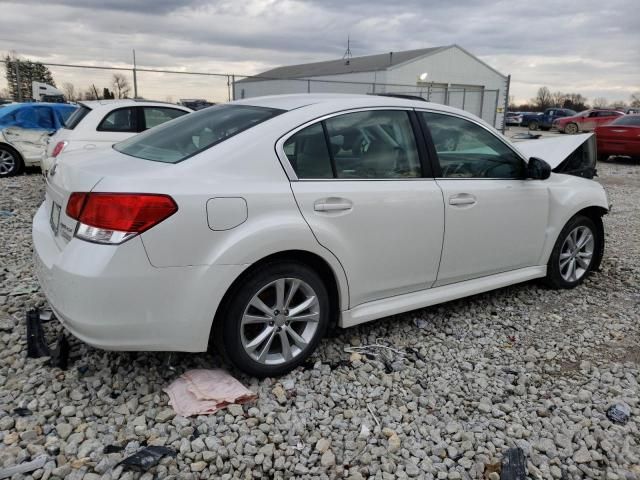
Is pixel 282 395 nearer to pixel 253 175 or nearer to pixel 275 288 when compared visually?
pixel 275 288

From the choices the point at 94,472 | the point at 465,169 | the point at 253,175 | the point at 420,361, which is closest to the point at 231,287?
the point at 253,175

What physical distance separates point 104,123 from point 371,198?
6.71m

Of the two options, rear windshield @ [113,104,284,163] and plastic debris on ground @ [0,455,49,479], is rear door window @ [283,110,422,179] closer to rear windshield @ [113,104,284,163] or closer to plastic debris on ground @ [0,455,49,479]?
rear windshield @ [113,104,284,163]

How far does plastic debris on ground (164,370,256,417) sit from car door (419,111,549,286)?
5.31 feet

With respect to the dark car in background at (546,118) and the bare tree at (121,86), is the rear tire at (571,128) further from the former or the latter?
the bare tree at (121,86)

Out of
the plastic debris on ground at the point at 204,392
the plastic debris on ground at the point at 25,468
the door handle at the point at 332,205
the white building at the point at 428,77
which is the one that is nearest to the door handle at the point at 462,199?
the door handle at the point at 332,205

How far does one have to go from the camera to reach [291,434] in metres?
2.66

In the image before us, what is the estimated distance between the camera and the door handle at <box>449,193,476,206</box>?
359 cm

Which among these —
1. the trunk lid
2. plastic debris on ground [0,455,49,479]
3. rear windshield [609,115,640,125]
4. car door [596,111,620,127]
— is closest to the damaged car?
the trunk lid

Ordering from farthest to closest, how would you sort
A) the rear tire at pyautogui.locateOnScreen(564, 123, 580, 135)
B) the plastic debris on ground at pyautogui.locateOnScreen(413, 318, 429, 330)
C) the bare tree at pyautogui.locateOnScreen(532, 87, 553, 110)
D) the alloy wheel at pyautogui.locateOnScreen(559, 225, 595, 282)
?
the bare tree at pyautogui.locateOnScreen(532, 87, 553, 110)
the rear tire at pyautogui.locateOnScreen(564, 123, 580, 135)
the alloy wheel at pyautogui.locateOnScreen(559, 225, 595, 282)
the plastic debris on ground at pyautogui.locateOnScreen(413, 318, 429, 330)

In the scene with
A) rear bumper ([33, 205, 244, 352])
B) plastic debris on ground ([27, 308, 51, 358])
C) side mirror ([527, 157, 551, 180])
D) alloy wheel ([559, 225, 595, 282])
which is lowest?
plastic debris on ground ([27, 308, 51, 358])

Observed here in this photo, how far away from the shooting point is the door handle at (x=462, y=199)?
141 inches

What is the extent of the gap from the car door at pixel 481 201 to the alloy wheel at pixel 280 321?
43.1 inches

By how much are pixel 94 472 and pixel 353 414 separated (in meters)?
1.29
